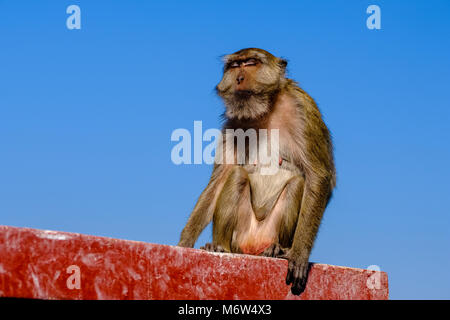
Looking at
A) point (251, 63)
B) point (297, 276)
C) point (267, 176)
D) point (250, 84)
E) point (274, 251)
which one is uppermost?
point (251, 63)

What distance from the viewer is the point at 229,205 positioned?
18.8 ft

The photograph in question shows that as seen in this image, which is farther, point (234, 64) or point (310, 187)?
point (234, 64)

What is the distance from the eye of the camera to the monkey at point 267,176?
17.9 ft

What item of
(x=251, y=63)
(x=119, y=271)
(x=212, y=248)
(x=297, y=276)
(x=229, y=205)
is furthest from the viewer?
(x=251, y=63)

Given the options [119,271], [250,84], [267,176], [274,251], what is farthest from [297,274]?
[250,84]

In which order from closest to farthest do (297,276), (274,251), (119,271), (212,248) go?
1. (119,271)
2. (297,276)
3. (274,251)
4. (212,248)

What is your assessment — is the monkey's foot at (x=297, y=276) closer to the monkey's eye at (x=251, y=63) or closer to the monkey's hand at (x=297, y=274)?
the monkey's hand at (x=297, y=274)

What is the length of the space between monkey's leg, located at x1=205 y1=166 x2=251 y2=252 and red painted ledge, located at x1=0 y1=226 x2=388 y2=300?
3.67ft

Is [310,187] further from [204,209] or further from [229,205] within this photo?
[204,209]

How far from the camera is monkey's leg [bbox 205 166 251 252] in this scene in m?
5.71

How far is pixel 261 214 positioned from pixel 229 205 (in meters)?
0.31

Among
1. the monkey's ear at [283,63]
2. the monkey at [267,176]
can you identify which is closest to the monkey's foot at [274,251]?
the monkey at [267,176]
